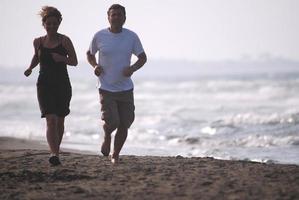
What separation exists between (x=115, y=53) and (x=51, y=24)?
2.19ft

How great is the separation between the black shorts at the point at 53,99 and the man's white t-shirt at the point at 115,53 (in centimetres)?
37

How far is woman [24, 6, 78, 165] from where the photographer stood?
561 centimetres

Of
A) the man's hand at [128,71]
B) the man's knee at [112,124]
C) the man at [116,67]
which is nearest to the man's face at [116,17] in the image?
the man at [116,67]

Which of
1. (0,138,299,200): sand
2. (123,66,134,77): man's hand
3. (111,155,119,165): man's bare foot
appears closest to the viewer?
(0,138,299,200): sand

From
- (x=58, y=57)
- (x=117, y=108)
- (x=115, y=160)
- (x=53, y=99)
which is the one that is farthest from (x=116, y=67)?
(x=115, y=160)

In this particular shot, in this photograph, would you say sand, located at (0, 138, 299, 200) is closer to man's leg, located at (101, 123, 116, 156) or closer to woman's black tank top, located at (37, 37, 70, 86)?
man's leg, located at (101, 123, 116, 156)

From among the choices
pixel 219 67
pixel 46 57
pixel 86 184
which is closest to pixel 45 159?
pixel 46 57

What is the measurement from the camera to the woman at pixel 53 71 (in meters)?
5.61

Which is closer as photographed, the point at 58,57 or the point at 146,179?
the point at 146,179

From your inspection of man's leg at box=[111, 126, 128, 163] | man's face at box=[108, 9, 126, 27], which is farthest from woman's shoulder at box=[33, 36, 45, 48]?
man's leg at box=[111, 126, 128, 163]

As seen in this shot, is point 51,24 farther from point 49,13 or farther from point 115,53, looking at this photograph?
point 115,53

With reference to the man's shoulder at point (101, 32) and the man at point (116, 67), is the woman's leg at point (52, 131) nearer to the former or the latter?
the man at point (116, 67)

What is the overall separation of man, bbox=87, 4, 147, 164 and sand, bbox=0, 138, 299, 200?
454 mm

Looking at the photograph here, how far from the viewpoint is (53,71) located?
18.5 ft
